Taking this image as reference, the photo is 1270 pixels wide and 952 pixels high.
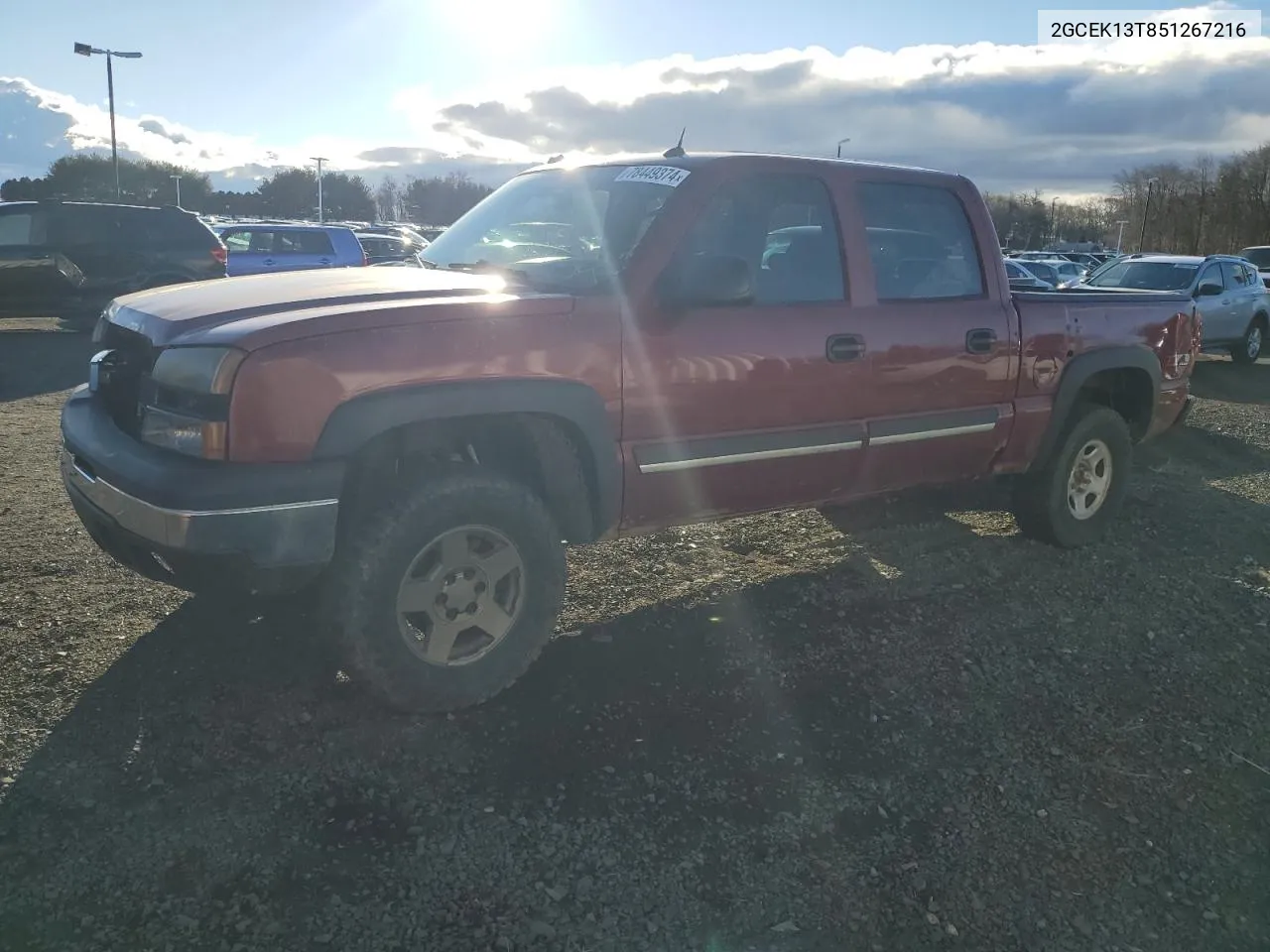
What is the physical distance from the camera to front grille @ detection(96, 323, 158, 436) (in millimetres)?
3242

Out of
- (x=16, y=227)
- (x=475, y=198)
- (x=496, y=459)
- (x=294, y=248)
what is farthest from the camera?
(x=475, y=198)

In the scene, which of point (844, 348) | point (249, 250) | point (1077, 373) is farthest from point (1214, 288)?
point (249, 250)

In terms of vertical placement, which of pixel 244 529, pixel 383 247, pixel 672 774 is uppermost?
pixel 383 247

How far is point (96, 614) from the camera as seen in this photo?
4020mm

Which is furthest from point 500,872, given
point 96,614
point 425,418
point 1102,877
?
point 96,614

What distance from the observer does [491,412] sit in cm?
319

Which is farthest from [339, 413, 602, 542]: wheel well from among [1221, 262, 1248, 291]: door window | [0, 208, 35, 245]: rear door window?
[1221, 262, 1248, 291]: door window

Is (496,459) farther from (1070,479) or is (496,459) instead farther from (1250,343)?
(1250,343)

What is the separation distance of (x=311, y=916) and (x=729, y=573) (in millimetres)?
2897

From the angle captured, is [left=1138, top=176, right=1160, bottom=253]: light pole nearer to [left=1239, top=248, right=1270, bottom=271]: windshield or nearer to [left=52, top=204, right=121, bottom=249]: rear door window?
[left=1239, top=248, right=1270, bottom=271]: windshield

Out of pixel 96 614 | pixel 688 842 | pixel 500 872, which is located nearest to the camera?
pixel 500 872

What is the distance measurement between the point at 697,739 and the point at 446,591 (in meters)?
0.96

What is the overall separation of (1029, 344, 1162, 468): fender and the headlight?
12.7ft

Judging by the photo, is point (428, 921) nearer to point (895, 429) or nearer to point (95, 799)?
point (95, 799)
